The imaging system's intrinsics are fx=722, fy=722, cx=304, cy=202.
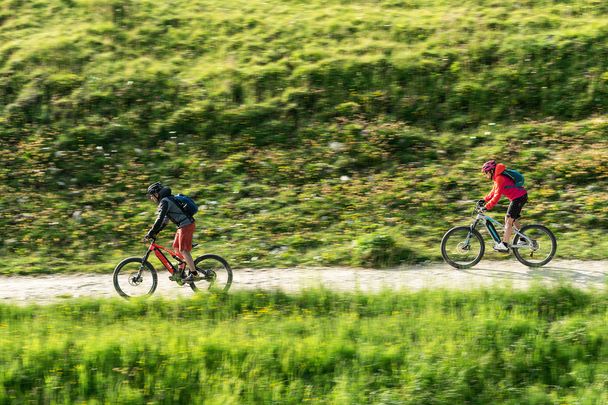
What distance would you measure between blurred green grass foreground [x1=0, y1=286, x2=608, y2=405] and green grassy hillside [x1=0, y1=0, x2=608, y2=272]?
2.83 meters

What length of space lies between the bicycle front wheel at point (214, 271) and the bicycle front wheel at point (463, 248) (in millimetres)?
3723

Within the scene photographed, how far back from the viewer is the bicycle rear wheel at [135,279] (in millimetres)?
11391

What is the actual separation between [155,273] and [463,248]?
5190 mm

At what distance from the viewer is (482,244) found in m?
12.4

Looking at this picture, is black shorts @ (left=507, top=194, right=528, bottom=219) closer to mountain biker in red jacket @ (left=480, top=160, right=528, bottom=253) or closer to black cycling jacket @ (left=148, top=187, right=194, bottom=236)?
mountain biker in red jacket @ (left=480, top=160, right=528, bottom=253)

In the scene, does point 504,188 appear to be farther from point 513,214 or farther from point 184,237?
point 184,237

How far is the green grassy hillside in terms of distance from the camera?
45.9 feet

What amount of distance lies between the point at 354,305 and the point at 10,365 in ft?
15.5

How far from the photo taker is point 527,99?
1742 cm

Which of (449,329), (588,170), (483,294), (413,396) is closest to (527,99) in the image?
(588,170)

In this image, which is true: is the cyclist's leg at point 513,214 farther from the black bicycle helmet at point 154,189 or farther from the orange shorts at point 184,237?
the black bicycle helmet at point 154,189

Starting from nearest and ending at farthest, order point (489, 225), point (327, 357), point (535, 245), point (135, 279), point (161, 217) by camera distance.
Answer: point (327, 357) < point (161, 217) < point (135, 279) < point (535, 245) < point (489, 225)

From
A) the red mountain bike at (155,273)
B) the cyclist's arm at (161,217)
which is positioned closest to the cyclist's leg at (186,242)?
the red mountain bike at (155,273)

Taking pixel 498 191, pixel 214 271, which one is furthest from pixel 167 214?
pixel 498 191
